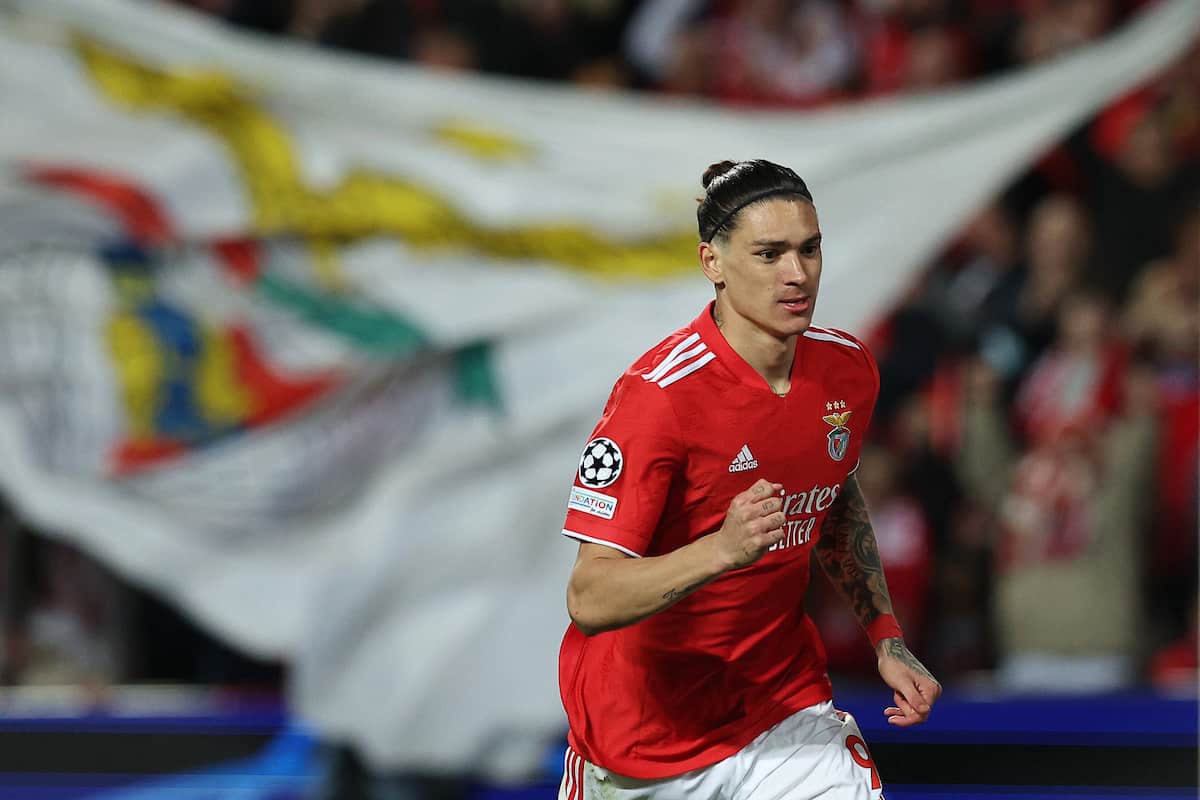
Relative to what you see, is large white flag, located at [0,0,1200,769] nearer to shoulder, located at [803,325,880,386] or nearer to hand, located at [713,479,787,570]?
shoulder, located at [803,325,880,386]

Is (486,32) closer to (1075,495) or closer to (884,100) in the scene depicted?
(884,100)

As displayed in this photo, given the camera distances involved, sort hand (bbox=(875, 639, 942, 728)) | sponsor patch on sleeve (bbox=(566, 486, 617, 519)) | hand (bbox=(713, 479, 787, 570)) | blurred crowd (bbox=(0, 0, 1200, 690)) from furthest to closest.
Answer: blurred crowd (bbox=(0, 0, 1200, 690)) → hand (bbox=(875, 639, 942, 728)) → sponsor patch on sleeve (bbox=(566, 486, 617, 519)) → hand (bbox=(713, 479, 787, 570))

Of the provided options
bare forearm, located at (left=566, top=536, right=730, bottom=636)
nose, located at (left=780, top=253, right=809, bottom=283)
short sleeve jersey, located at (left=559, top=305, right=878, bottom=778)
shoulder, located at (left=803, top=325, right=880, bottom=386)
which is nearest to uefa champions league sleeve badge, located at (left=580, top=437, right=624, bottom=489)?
short sleeve jersey, located at (left=559, top=305, right=878, bottom=778)

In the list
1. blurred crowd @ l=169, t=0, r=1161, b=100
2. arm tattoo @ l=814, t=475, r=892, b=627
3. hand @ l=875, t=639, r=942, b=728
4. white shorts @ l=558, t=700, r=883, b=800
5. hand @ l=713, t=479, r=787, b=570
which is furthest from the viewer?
blurred crowd @ l=169, t=0, r=1161, b=100

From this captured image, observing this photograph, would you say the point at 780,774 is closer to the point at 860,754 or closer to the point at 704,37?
the point at 860,754

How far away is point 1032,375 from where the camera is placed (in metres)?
6.58

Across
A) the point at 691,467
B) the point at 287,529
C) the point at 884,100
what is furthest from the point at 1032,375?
the point at 691,467

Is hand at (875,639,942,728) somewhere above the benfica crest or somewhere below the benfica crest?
below

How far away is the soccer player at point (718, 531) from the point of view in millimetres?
3201

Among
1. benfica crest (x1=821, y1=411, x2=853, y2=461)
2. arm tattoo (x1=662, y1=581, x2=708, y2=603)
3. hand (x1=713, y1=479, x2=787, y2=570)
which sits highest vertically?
benfica crest (x1=821, y1=411, x2=853, y2=461)

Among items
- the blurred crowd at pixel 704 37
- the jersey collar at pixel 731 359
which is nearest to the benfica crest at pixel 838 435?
the jersey collar at pixel 731 359

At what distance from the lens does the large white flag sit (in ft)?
21.2

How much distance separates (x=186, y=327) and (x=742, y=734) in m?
3.95

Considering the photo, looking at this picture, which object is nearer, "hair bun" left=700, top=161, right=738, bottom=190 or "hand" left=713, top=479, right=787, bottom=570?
"hand" left=713, top=479, right=787, bottom=570
